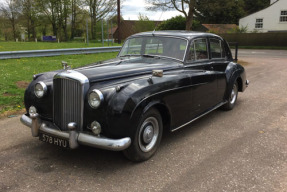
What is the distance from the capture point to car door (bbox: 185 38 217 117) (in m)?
4.30

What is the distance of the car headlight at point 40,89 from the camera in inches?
140

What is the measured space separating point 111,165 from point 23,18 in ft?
162

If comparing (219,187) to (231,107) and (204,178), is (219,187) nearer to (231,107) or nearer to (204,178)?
(204,178)

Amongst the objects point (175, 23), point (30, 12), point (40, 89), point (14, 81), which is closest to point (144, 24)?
point (175, 23)

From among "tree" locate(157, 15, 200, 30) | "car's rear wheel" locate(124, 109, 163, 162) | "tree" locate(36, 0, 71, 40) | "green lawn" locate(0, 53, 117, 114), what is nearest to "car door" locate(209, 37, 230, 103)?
"car's rear wheel" locate(124, 109, 163, 162)

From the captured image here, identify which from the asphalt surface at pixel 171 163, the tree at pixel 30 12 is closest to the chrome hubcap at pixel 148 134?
the asphalt surface at pixel 171 163

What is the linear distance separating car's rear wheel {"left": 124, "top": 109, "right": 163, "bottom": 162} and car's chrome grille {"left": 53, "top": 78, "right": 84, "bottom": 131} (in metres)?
0.70

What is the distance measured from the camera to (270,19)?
34.8 meters

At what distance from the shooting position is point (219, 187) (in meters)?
2.89

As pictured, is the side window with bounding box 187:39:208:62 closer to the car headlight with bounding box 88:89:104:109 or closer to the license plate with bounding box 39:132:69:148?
the car headlight with bounding box 88:89:104:109

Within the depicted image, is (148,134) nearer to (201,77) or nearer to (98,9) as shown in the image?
(201,77)

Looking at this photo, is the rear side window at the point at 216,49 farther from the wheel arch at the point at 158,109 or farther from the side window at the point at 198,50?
the wheel arch at the point at 158,109

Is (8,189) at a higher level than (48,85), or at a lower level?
lower

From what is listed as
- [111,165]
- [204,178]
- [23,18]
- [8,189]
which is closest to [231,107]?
[204,178]
